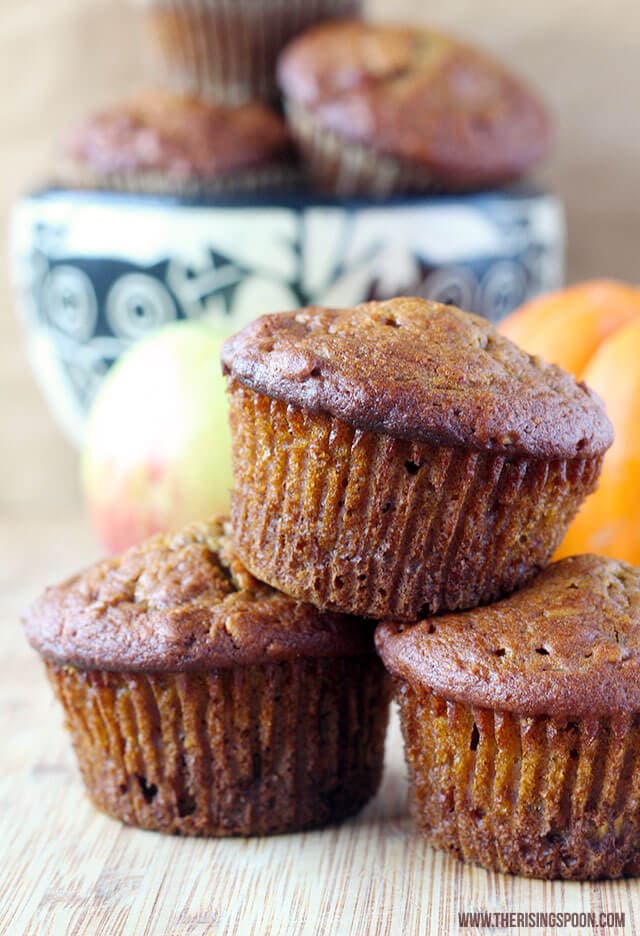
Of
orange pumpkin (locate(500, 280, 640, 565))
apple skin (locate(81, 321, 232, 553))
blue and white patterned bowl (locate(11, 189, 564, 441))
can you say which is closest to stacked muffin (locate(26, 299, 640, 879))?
orange pumpkin (locate(500, 280, 640, 565))

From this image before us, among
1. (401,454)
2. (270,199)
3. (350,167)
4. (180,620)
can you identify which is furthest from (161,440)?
(401,454)

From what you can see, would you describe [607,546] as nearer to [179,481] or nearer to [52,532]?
[179,481]

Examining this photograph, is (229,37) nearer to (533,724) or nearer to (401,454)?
(401,454)

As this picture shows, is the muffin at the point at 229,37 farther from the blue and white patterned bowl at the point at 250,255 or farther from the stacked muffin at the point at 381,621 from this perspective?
the stacked muffin at the point at 381,621

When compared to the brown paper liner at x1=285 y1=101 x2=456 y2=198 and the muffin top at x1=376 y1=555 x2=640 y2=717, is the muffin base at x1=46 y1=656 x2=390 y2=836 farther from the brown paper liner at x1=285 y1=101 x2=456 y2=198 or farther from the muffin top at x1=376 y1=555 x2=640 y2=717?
the brown paper liner at x1=285 y1=101 x2=456 y2=198

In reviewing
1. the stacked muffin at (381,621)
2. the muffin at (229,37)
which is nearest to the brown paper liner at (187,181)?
the muffin at (229,37)
